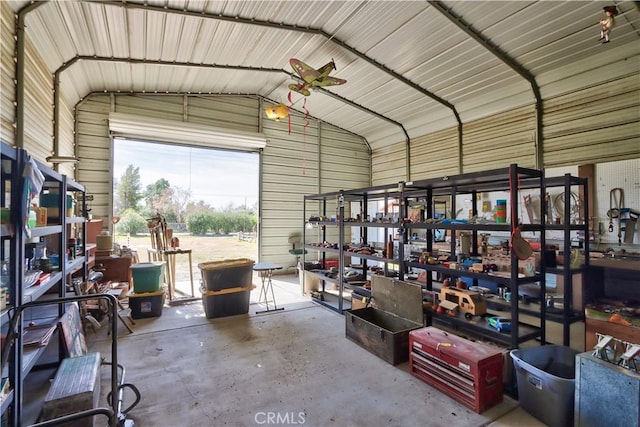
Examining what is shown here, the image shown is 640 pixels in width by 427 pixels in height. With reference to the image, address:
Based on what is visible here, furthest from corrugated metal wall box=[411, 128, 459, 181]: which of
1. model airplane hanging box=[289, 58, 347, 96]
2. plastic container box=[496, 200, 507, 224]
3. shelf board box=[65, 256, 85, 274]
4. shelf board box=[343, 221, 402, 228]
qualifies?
shelf board box=[65, 256, 85, 274]

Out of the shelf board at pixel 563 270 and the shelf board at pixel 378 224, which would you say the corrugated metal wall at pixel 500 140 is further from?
the shelf board at pixel 378 224

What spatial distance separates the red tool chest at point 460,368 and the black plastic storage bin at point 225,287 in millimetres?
2825

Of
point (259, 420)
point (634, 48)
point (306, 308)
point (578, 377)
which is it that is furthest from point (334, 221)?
point (634, 48)

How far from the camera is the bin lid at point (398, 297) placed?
3416mm

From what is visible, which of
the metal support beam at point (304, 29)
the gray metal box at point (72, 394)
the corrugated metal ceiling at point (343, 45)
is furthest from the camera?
the corrugated metal ceiling at point (343, 45)

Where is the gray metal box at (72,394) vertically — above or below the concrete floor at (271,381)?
above

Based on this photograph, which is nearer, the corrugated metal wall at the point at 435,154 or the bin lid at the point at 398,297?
the bin lid at the point at 398,297

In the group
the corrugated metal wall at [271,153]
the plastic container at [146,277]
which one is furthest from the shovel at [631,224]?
the plastic container at [146,277]

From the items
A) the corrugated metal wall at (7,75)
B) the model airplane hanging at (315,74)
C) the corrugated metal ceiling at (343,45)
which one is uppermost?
the corrugated metal ceiling at (343,45)

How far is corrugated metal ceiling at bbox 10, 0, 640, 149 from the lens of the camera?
12.9 feet

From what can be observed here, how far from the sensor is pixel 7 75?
10.1ft

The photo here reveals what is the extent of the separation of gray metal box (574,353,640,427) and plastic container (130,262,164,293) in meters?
5.01

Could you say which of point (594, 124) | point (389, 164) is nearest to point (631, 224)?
point (594, 124)

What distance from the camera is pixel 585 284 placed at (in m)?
3.41
